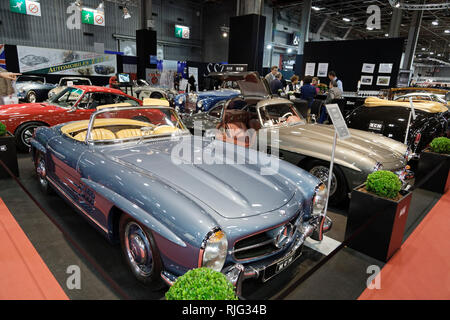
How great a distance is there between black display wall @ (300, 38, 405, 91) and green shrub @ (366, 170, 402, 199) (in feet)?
31.3

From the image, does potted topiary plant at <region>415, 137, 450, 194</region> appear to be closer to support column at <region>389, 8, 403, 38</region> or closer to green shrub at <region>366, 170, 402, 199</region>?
green shrub at <region>366, 170, 402, 199</region>

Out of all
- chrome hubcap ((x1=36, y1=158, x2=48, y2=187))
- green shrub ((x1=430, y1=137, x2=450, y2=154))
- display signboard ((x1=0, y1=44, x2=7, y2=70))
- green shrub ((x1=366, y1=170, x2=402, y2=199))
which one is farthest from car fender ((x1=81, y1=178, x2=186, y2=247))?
display signboard ((x1=0, y1=44, x2=7, y2=70))

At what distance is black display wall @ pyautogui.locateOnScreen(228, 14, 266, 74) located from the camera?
32.9 feet

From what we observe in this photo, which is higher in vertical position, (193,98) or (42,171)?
(193,98)

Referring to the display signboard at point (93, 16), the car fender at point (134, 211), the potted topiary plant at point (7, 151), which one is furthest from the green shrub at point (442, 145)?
the display signboard at point (93, 16)

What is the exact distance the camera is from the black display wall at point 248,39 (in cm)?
1003

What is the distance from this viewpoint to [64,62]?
16.5 meters

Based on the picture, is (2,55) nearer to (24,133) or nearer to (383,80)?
(24,133)

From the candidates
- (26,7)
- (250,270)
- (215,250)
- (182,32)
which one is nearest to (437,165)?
(250,270)

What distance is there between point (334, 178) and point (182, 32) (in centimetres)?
2437

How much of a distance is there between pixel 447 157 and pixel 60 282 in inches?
206

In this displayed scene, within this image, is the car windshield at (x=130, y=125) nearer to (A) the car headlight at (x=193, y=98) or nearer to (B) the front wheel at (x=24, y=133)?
(B) the front wheel at (x=24, y=133)

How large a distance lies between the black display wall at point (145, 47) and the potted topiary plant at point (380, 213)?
15644 millimetres

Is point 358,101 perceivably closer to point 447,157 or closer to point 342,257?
point 447,157
